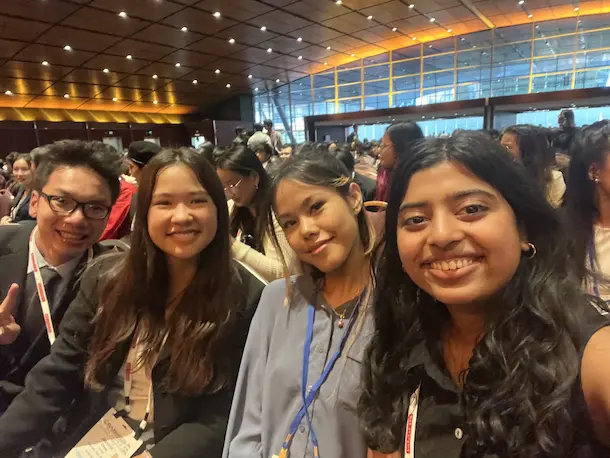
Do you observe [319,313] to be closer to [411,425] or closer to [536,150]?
[411,425]

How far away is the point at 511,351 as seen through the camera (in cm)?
94

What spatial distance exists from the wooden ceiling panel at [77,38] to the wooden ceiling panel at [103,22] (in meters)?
0.28

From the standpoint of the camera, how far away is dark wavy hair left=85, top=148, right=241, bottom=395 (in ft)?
4.84

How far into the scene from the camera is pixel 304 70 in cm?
1616

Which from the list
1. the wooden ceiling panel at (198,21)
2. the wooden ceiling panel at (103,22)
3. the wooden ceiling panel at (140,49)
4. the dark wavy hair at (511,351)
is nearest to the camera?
the dark wavy hair at (511,351)

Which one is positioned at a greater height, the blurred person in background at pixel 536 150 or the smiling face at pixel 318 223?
the blurred person in background at pixel 536 150

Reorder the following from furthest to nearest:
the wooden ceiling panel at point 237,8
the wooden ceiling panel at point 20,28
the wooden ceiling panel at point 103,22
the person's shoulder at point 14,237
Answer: the wooden ceiling panel at point 237,8 < the wooden ceiling panel at point 103,22 < the wooden ceiling panel at point 20,28 < the person's shoulder at point 14,237

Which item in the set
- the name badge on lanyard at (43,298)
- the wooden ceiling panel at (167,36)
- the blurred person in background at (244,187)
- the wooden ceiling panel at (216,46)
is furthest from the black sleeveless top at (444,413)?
the wooden ceiling panel at (216,46)

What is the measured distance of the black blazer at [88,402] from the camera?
1.47 metres

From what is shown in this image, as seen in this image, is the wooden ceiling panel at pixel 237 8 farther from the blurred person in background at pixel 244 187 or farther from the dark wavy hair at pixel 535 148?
the dark wavy hair at pixel 535 148

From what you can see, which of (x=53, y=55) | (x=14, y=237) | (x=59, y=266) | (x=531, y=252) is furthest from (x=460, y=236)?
(x=53, y=55)

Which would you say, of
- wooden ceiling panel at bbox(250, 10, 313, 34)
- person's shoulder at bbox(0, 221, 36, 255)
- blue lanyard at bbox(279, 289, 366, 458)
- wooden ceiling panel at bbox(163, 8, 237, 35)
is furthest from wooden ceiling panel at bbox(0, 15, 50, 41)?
blue lanyard at bbox(279, 289, 366, 458)

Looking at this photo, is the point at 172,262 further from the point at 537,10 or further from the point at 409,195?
the point at 537,10

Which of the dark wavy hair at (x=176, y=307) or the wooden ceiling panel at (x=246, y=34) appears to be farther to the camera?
the wooden ceiling panel at (x=246, y=34)
